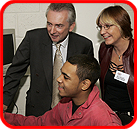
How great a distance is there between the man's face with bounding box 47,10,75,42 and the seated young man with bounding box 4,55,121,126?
1.19ft

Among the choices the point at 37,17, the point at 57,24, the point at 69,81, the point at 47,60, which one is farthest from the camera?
the point at 37,17

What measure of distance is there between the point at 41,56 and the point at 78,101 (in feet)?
1.83

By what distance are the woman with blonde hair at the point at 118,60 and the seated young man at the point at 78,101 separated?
1.48ft

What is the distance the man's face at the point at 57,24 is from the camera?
1503 mm

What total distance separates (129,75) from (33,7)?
121 centimetres

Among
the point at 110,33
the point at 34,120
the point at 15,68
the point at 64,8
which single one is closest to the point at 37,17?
the point at 64,8

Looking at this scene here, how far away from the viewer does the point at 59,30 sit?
1524 millimetres

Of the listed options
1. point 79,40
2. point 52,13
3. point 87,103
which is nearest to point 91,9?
point 79,40

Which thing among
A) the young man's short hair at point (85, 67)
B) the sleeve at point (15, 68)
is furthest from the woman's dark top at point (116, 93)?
the sleeve at point (15, 68)

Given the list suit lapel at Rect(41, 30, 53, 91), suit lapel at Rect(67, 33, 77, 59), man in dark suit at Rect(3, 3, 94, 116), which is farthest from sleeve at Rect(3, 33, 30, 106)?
suit lapel at Rect(67, 33, 77, 59)

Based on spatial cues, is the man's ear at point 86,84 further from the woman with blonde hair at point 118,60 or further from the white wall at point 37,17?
the white wall at point 37,17

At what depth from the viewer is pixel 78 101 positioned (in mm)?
1298

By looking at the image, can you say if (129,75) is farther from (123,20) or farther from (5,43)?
(5,43)

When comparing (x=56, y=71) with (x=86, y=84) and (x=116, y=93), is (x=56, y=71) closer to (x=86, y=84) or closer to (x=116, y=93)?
(x=86, y=84)
